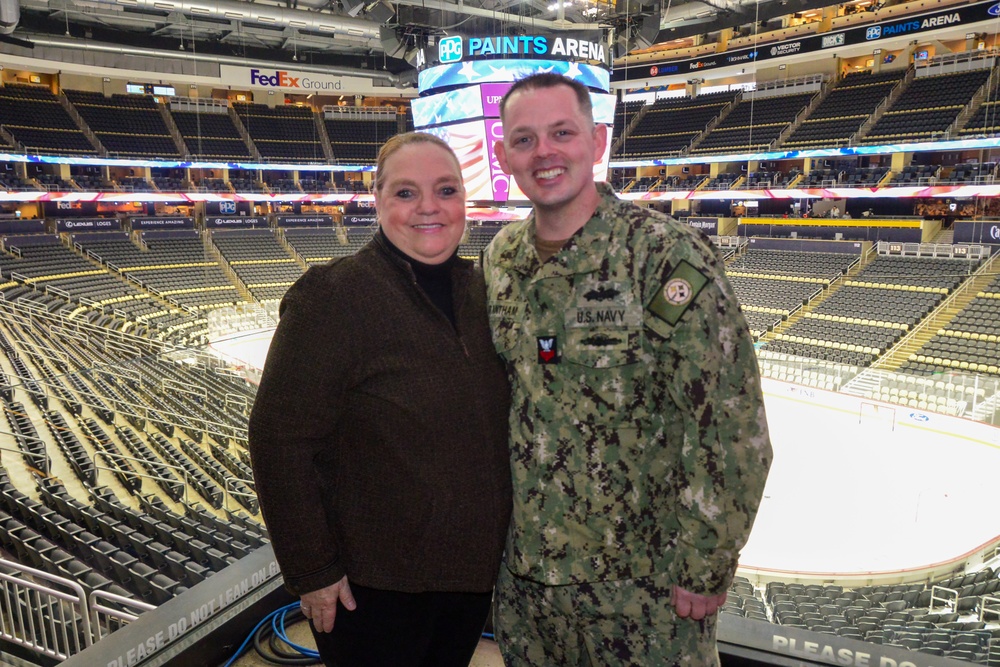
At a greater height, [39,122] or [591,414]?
[39,122]

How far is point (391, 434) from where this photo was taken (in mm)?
1922

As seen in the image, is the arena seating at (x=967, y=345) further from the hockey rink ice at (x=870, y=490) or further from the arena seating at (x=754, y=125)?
the arena seating at (x=754, y=125)

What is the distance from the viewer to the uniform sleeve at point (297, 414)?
5.94 feet

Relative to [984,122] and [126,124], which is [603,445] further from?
[126,124]

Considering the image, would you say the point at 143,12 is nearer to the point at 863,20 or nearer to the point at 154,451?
the point at 154,451

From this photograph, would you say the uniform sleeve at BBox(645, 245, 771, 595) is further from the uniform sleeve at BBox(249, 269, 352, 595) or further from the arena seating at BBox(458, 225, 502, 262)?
the arena seating at BBox(458, 225, 502, 262)

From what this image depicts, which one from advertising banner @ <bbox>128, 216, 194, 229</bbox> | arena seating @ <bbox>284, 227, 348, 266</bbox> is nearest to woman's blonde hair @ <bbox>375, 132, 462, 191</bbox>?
arena seating @ <bbox>284, 227, 348, 266</bbox>

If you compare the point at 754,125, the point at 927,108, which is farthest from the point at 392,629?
the point at 754,125

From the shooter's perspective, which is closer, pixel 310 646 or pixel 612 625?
pixel 612 625

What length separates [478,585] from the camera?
6.88ft

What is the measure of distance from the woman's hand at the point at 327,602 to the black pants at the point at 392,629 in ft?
0.15

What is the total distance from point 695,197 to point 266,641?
112ft

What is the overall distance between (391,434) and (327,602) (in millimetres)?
503

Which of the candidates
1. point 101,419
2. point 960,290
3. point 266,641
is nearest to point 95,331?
point 101,419
